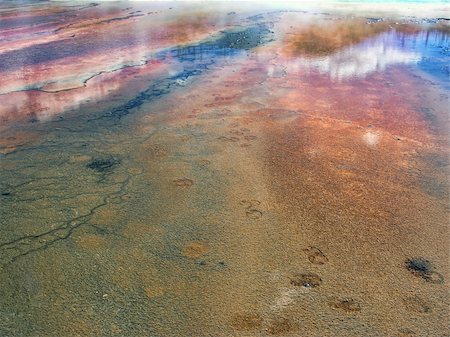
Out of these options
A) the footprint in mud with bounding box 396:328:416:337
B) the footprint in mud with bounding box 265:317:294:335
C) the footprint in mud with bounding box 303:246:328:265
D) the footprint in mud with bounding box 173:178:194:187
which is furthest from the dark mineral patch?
the footprint in mud with bounding box 396:328:416:337

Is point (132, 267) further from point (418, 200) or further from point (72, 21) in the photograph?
point (72, 21)

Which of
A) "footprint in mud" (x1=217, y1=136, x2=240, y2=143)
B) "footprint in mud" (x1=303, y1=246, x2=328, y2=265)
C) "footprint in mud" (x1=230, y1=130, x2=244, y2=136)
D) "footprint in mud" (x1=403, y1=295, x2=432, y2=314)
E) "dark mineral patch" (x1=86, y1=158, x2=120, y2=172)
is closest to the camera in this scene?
"footprint in mud" (x1=403, y1=295, x2=432, y2=314)

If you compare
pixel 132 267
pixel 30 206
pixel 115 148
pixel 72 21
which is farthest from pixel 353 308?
pixel 72 21

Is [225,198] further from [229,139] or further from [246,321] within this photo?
[246,321]

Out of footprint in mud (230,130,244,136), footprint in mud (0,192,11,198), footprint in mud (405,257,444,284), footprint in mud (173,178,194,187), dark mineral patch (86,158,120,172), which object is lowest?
footprint in mud (405,257,444,284)

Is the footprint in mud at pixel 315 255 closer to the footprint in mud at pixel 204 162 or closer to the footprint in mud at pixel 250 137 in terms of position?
the footprint in mud at pixel 204 162

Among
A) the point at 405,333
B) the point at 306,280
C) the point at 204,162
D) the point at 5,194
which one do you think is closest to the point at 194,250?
the point at 306,280

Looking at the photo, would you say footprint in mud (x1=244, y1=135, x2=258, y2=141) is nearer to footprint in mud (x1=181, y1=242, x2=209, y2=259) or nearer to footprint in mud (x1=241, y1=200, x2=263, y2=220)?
footprint in mud (x1=241, y1=200, x2=263, y2=220)
